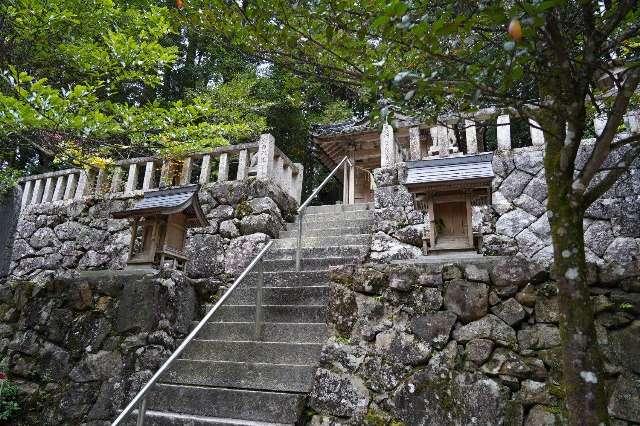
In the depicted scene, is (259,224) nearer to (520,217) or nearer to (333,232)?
(333,232)

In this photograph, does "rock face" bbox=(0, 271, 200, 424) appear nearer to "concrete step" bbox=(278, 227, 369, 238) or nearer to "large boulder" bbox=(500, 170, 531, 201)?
"concrete step" bbox=(278, 227, 369, 238)

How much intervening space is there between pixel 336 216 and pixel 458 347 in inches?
166

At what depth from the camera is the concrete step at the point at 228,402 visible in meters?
3.38

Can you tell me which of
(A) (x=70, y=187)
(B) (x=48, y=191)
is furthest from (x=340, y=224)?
(B) (x=48, y=191)

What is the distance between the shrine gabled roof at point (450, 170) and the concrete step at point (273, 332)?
182 centimetres

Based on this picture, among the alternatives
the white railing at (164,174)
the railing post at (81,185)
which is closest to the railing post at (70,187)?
the white railing at (164,174)

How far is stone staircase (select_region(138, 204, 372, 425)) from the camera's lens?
352cm

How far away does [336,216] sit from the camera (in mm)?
7230

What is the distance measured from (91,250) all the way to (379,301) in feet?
19.8

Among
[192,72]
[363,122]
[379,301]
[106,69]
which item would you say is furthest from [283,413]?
[192,72]

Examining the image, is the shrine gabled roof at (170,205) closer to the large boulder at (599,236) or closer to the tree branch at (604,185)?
the tree branch at (604,185)

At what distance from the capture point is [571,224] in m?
2.10

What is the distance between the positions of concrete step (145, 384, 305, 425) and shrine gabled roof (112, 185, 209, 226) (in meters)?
1.97

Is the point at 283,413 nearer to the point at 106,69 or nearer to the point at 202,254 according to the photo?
the point at 202,254
